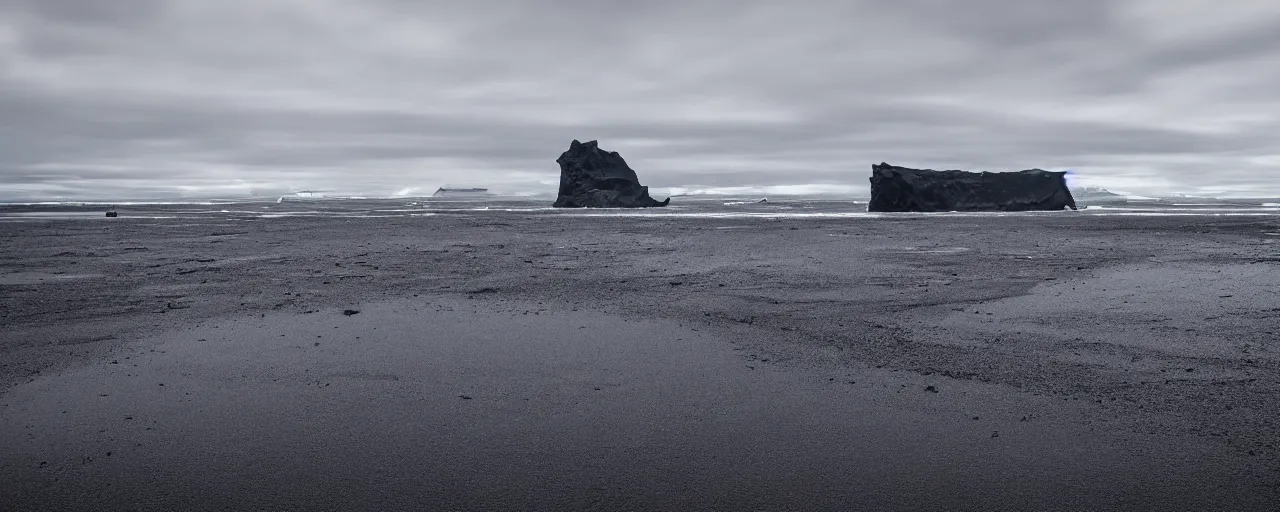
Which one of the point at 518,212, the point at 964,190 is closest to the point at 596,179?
the point at 518,212

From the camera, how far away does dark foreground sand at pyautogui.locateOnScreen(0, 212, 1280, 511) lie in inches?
132

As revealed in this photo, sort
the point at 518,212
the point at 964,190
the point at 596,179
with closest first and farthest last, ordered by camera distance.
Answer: the point at 518,212 → the point at 964,190 → the point at 596,179

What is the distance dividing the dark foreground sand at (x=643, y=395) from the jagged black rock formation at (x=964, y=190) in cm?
4897

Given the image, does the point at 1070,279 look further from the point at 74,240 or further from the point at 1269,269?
the point at 74,240

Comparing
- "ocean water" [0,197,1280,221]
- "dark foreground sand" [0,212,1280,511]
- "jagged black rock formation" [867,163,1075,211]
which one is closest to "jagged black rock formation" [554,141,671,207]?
"ocean water" [0,197,1280,221]

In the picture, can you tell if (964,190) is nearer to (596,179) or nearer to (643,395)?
(596,179)

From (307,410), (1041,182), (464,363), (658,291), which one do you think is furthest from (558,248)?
(1041,182)

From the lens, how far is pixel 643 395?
192 inches

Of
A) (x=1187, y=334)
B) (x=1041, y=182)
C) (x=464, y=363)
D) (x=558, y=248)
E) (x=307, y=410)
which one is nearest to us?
(x=307, y=410)

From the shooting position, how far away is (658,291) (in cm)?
1043

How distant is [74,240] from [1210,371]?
27.4m

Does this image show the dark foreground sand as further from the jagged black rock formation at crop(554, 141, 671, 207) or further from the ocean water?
the jagged black rock formation at crop(554, 141, 671, 207)

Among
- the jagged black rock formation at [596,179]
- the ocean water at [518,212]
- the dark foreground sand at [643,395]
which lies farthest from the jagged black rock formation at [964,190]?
the dark foreground sand at [643,395]

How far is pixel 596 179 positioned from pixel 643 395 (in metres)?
71.8
